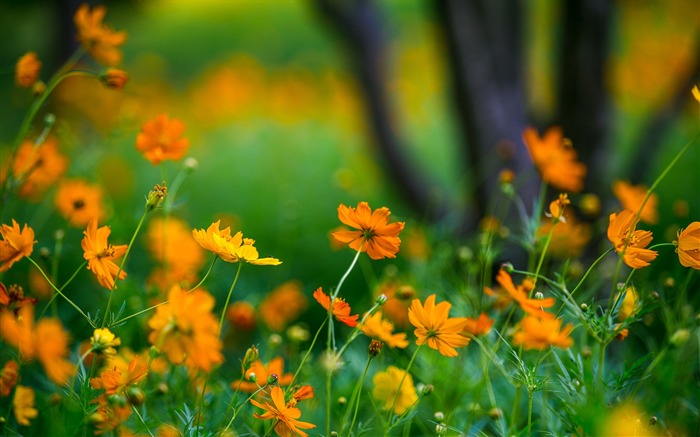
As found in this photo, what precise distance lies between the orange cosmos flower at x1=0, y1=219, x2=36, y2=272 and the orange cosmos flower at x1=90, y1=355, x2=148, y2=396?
0.49ft

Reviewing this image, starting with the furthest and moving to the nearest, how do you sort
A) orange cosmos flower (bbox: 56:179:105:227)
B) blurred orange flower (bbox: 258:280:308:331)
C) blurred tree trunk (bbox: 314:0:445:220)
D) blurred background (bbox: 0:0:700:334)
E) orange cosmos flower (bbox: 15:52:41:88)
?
blurred tree trunk (bbox: 314:0:445:220), blurred background (bbox: 0:0:700:334), blurred orange flower (bbox: 258:280:308:331), orange cosmos flower (bbox: 56:179:105:227), orange cosmos flower (bbox: 15:52:41:88)

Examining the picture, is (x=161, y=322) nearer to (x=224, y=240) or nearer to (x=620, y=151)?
(x=224, y=240)

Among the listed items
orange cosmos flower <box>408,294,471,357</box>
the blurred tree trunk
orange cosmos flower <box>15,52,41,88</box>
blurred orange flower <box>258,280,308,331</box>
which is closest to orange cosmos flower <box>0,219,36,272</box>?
orange cosmos flower <box>15,52,41,88</box>

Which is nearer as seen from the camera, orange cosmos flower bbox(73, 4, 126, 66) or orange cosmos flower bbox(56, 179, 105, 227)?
orange cosmos flower bbox(73, 4, 126, 66)

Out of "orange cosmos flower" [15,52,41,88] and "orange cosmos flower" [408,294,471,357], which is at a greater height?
"orange cosmos flower" [15,52,41,88]

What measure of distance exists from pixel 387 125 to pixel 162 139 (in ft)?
4.76

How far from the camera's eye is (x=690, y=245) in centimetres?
67

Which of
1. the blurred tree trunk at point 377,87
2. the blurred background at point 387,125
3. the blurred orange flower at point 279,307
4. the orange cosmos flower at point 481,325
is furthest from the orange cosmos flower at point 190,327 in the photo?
the blurred tree trunk at point 377,87

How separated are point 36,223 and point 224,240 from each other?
4.05 feet

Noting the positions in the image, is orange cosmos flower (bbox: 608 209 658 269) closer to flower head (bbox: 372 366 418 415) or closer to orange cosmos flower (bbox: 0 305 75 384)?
flower head (bbox: 372 366 418 415)

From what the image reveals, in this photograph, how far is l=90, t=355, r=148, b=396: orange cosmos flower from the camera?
648 millimetres

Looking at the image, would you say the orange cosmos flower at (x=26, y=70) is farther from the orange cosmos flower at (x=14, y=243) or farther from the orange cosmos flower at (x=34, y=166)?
the orange cosmos flower at (x=14, y=243)

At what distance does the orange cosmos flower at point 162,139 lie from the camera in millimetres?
834

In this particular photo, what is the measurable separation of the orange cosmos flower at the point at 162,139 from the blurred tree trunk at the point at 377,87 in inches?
51.9
